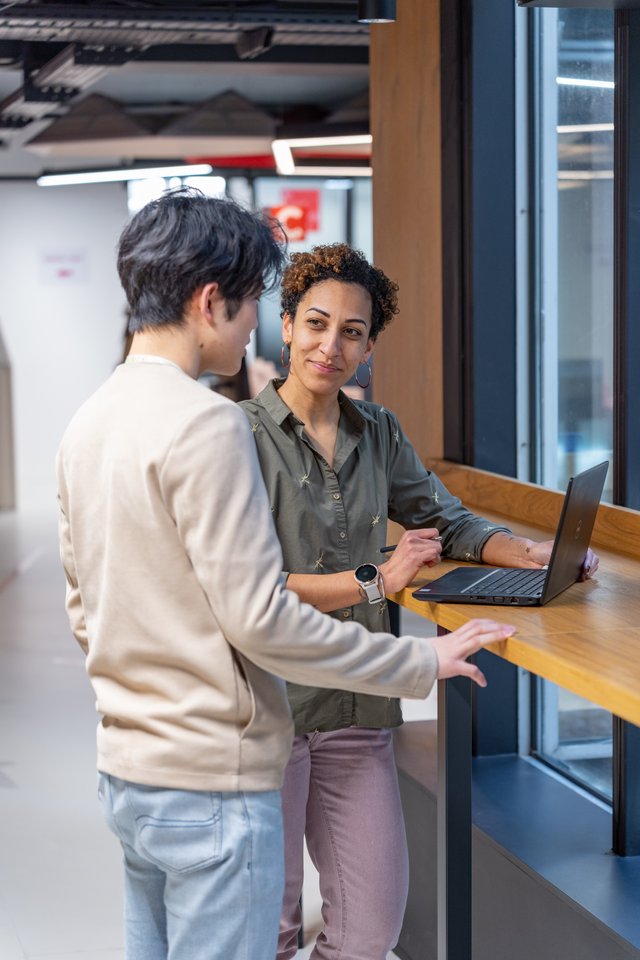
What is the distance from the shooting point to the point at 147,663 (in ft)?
5.17

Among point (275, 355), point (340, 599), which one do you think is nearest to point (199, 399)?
point (340, 599)

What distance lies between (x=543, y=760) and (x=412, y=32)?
7.74ft

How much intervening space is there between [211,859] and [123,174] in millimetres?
12351

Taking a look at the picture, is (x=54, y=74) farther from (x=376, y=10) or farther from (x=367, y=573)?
(x=367, y=573)


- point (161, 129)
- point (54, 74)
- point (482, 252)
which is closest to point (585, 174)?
point (482, 252)

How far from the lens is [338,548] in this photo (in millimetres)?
2357

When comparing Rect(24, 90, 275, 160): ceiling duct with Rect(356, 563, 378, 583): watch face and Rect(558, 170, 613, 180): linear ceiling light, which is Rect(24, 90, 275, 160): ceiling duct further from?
Rect(356, 563, 378, 583): watch face

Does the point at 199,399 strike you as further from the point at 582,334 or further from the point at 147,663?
the point at 582,334

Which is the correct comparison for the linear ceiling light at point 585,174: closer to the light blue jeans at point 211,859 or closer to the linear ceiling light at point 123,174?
the light blue jeans at point 211,859

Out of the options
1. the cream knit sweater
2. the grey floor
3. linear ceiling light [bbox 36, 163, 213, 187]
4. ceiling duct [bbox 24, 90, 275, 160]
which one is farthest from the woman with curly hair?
linear ceiling light [bbox 36, 163, 213, 187]

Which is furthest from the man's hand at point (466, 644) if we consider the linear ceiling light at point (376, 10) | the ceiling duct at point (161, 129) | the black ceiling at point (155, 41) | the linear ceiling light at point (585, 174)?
the ceiling duct at point (161, 129)

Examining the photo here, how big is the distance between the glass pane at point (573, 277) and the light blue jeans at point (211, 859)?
1.97m

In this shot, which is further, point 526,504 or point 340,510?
point 526,504

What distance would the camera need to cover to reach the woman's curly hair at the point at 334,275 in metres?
2.40
